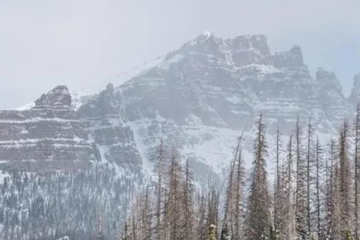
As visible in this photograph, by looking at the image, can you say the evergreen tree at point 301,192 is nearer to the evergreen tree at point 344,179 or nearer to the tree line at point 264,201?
the tree line at point 264,201

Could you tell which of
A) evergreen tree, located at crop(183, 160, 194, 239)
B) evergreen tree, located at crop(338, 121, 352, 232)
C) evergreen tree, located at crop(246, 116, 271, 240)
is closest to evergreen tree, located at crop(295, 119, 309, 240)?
evergreen tree, located at crop(338, 121, 352, 232)

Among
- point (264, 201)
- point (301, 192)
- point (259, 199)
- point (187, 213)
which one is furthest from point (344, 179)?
point (187, 213)

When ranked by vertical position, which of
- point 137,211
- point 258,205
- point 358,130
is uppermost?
point 358,130

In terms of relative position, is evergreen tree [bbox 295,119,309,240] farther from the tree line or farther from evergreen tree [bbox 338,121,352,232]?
evergreen tree [bbox 338,121,352,232]

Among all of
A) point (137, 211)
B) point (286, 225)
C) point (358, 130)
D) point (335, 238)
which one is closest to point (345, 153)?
point (358, 130)

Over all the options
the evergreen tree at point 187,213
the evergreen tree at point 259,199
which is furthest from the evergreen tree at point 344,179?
the evergreen tree at point 187,213

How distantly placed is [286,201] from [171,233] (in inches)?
451

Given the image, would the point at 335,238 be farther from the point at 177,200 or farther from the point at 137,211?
the point at 137,211

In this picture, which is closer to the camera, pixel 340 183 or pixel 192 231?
pixel 340 183

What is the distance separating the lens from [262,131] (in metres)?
64.0

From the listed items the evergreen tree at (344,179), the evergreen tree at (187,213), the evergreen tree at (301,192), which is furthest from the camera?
the evergreen tree at (187,213)

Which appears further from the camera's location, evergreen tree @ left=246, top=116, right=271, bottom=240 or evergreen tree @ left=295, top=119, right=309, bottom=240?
evergreen tree @ left=295, top=119, right=309, bottom=240

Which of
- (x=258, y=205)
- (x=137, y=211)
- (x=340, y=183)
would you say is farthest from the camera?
(x=137, y=211)

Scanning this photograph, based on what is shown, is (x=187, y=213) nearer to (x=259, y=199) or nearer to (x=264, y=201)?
(x=264, y=201)
